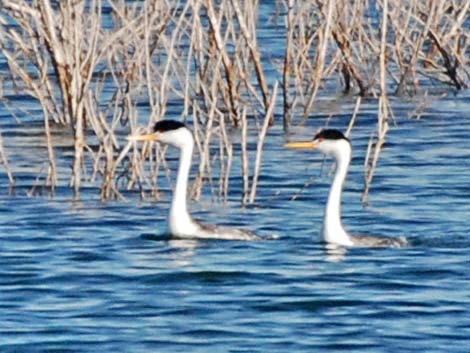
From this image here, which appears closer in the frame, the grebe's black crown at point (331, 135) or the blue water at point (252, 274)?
the blue water at point (252, 274)

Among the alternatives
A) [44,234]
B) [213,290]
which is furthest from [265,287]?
[44,234]

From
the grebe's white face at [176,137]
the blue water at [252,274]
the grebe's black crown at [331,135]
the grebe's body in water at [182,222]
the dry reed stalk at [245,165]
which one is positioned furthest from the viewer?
the dry reed stalk at [245,165]

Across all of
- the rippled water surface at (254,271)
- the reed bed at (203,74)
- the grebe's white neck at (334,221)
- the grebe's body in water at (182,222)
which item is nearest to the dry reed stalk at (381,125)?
the reed bed at (203,74)

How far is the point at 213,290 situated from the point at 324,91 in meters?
9.54

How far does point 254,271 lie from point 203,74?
14.5ft

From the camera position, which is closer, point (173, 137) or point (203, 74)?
point (173, 137)

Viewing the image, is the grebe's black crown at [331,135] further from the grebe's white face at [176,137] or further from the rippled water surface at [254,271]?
the grebe's white face at [176,137]

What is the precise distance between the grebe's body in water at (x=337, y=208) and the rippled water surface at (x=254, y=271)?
0.15 metres

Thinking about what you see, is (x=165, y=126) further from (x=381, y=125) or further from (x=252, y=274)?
(x=252, y=274)

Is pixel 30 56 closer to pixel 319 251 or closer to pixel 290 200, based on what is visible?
pixel 290 200

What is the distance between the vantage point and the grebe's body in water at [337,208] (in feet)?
46.6

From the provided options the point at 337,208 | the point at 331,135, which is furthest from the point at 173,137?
the point at 337,208

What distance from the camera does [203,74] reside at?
17641 millimetres

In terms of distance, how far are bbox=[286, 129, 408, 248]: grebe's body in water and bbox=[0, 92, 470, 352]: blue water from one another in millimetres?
114
